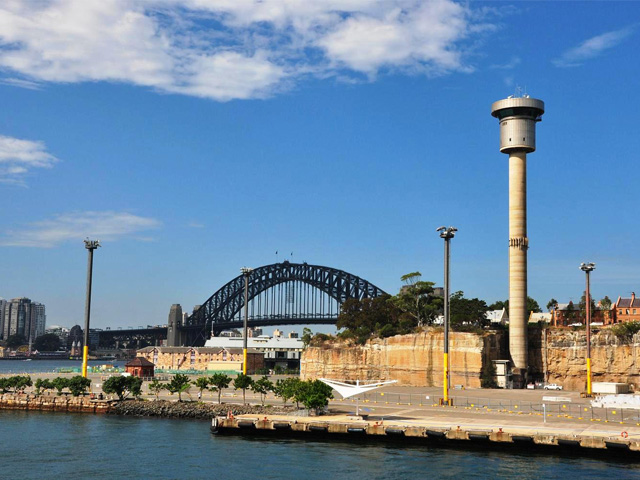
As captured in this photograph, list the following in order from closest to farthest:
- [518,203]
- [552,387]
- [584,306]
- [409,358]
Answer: [552,387], [518,203], [409,358], [584,306]

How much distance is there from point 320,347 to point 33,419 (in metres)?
58.7

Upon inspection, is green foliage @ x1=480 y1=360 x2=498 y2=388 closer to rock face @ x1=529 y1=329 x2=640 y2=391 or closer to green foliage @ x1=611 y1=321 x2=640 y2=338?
rock face @ x1=529 y1=329 x2=640 y2=391

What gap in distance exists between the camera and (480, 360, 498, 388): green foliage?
104m

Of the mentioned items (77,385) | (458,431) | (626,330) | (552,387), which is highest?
(626,330)

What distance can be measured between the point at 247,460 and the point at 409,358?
6234cm

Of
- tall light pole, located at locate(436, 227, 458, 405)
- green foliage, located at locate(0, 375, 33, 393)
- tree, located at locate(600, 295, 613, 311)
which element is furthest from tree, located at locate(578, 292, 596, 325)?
green foliage, located at locate(0, 375, 33, 393)

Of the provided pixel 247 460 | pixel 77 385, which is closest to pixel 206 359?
pixel 77 385

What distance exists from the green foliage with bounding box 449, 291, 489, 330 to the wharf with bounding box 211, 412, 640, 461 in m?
51.9

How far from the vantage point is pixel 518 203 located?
109 metres

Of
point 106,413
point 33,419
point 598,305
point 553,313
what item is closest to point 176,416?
point 106,413

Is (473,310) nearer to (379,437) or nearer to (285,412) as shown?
(285,412)

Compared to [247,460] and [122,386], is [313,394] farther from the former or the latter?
[122,386]

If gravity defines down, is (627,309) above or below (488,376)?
above

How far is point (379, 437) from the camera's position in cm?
5966
